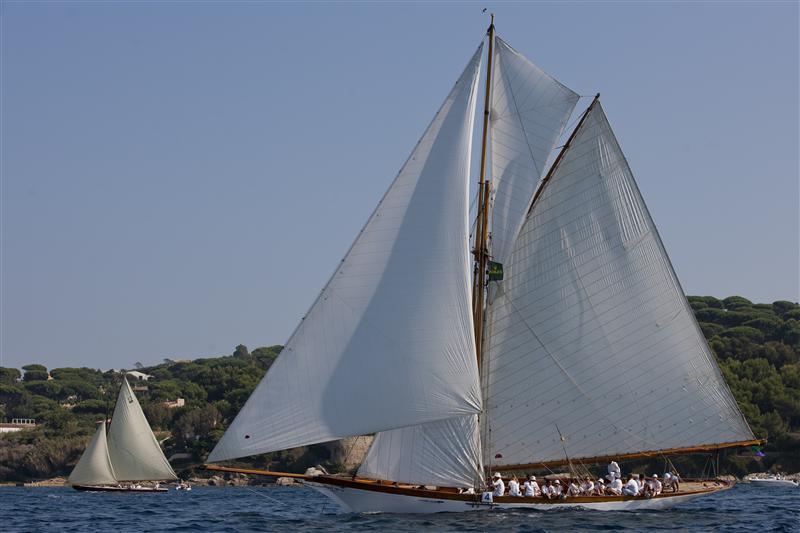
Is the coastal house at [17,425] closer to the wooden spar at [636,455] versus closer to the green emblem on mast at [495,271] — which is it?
the wooden spar at [636,455]

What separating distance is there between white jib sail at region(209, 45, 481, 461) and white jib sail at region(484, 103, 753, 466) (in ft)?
16.9

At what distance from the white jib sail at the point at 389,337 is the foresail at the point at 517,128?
15.8 feet

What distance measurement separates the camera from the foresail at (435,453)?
3850 centimetres

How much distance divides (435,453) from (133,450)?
5220cm

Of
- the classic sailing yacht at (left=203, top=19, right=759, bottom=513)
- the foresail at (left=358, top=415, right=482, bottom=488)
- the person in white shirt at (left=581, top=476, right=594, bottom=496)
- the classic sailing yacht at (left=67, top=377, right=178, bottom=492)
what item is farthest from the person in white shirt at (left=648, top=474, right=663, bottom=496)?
the classic sailing yacht at (left=67, top=377, right=178, bottom=492)

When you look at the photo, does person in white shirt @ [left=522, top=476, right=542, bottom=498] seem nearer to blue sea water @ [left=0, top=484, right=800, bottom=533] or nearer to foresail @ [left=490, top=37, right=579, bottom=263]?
blue sea water @ [left=0, top=484, right=800, bottom=533]

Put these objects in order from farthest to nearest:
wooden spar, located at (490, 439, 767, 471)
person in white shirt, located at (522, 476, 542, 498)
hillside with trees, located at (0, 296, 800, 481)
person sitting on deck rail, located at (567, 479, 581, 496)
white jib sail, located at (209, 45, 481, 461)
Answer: hillside with trees, located at (0, 296, 800, 481)
wooden spar, located at (490, 439, 767, 471)
person sitting on deck rail, located at (567, 479, 581, 496)
person in white shirt, located at (522, 476, 542, 498)
white jib sail, located at (209, 45, 481, 461)

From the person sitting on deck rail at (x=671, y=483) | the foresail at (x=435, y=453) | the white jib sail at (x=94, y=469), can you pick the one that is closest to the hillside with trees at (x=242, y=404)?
the white jib sail at (x=94, y=469)

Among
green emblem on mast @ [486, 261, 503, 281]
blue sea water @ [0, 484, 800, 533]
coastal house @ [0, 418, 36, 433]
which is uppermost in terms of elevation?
coastal house @ [0, 418, 36, 433]

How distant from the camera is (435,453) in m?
38.7

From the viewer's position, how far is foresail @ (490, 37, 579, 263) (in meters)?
42.1

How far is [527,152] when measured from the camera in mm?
42219

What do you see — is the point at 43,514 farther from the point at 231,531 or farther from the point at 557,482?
the point at 557,482

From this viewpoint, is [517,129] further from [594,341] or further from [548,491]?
[548,491]
